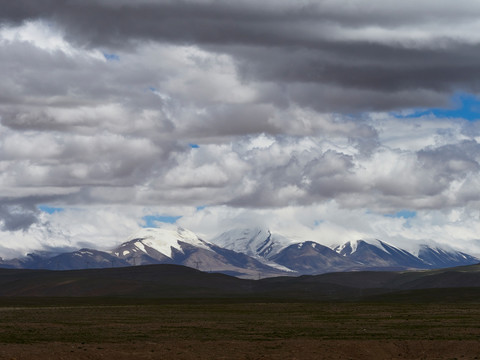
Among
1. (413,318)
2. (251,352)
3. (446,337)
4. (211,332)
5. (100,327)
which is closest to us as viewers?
(251,352)

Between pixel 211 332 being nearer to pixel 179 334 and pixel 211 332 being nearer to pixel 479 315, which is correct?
pixel 179 334

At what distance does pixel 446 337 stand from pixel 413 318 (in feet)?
144

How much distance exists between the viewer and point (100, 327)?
123250 millimetres

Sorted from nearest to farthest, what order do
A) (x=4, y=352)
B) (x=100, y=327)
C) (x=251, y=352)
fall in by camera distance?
(x=4, y=352) < (x=251, y=352) < (x=100, y=327)

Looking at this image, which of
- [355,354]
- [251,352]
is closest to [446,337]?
[355,354]

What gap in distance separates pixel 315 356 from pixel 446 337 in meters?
25.1

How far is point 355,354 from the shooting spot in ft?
292

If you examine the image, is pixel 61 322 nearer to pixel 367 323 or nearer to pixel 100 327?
pixel 100 327

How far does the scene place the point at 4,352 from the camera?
272 feet

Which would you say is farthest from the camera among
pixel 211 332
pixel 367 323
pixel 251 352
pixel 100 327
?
pixel 367 323

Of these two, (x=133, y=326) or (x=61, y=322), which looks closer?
(x=133, y=326)

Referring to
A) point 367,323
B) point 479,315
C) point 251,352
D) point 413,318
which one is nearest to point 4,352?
point 251,352

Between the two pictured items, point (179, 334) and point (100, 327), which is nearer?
point (179, 334)

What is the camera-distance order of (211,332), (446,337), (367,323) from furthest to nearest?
1. (367,323)
2. (211,332)
3. (446,337)
